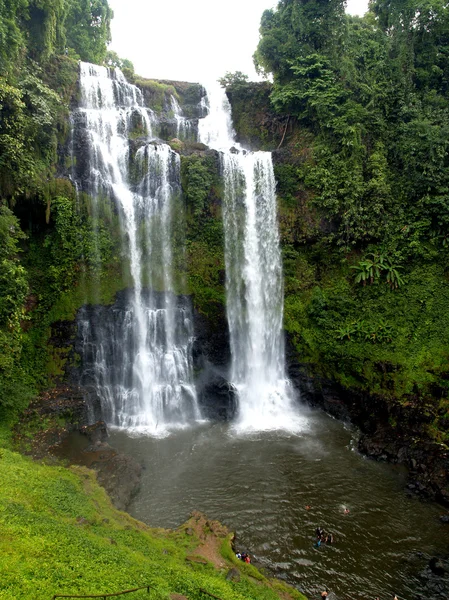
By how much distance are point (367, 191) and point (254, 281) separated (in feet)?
24.0

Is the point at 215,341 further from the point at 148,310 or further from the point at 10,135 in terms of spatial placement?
the point at 10,135

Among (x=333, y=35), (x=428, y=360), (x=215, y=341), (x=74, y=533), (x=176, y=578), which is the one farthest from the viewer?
(x=333, y=35)

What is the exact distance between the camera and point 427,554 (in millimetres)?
10109

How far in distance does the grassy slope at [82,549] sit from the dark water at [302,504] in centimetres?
127

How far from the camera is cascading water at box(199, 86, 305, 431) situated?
758 inches

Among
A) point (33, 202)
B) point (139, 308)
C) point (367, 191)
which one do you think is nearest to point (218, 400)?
point (139, 308)

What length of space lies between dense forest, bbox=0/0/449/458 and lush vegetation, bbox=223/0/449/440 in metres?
0.07

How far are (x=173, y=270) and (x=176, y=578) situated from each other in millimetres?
14471

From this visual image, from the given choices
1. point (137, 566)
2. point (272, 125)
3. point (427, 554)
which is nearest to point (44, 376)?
point (137, 566)

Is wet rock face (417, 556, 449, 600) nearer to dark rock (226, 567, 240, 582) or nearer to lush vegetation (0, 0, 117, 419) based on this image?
dark rock (226, 567, 240, 582)

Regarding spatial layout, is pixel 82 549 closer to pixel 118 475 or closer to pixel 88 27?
pixel 118 475

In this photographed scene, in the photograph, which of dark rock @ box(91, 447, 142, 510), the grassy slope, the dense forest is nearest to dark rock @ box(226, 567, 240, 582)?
the grassy slope

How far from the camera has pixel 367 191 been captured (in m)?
19.5

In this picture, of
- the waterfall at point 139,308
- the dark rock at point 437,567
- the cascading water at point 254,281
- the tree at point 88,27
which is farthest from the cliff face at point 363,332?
the tree at point 88,27
